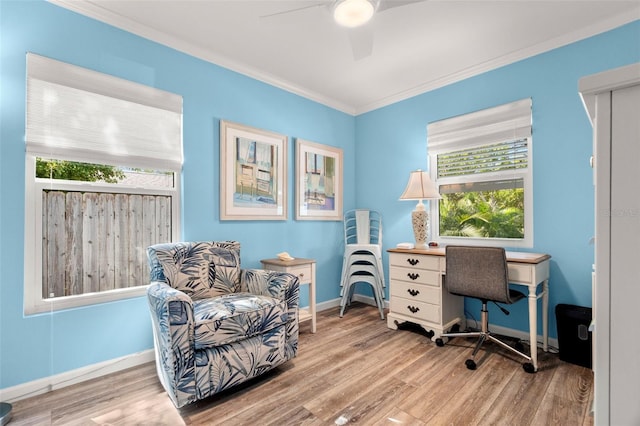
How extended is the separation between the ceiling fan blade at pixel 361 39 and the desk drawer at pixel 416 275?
6.12ft

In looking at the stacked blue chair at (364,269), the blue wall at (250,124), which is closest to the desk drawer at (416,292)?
the stacked blue chair at (364,269)

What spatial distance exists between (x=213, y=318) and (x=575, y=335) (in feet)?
8.02

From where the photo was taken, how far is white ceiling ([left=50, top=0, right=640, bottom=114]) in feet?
6.91

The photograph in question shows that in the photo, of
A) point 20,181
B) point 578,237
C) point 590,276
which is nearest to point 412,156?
point 578,237

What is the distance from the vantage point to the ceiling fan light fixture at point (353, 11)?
1.68 m

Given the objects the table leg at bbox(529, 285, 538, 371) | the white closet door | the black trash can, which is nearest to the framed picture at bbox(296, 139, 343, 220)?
the table leg at bbox(529, 285, 538, 371)

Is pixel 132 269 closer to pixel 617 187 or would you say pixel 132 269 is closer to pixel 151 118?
pixel 151 118

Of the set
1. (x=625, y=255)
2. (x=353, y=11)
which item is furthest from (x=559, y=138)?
(x=625, y=255)

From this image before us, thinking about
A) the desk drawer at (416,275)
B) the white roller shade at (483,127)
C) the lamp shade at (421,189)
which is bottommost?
the desk drawer at (416,275)

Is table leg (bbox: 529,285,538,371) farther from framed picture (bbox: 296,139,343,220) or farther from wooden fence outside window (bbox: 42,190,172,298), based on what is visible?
wooden fence outside window (bbox: 42,190,172,298)

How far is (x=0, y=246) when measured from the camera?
1780 millimetres

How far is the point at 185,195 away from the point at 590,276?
3227 millimetres

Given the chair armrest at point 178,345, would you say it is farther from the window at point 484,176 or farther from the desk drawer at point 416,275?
the window at point 484,176

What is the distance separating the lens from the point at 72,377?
6.53ft
